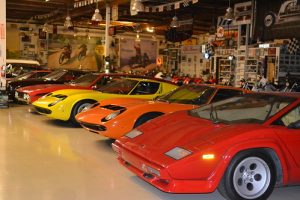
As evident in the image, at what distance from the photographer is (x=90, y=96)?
8414 millimetres

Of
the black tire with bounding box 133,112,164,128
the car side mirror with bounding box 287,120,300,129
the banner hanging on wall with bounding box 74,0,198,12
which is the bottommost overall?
the black tire with bounding box 133,112,164,128

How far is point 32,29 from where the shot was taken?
81.4 ft

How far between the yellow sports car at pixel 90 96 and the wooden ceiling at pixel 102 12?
662cm

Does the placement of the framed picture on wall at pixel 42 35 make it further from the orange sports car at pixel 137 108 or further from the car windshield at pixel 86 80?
the orange sports car at pixel 137 108

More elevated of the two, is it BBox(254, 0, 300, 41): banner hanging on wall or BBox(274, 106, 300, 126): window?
BBox(254, 0, 300, 41): banner hanging on wall

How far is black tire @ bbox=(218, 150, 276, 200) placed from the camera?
154 inches

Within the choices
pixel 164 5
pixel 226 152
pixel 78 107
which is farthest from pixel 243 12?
pixel 226 152

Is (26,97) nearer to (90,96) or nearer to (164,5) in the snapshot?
(90,96)

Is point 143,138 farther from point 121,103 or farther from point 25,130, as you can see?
point 25,130

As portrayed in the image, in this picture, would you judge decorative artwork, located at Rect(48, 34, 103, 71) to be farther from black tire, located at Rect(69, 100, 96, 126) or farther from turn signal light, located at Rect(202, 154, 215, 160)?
turn signal light, located at Rect(202, 154, 215, 160)

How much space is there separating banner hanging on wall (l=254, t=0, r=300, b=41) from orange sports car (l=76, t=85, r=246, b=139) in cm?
609

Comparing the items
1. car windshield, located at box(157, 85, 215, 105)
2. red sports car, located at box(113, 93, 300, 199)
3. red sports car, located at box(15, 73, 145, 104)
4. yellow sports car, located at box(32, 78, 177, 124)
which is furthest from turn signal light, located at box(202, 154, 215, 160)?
red sports car, located at box(15, 73, 145, 104)

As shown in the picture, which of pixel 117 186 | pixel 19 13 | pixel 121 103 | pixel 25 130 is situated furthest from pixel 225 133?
pixel 19 13

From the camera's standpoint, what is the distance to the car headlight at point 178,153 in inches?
149
